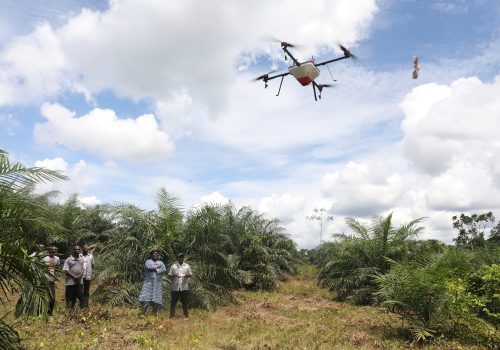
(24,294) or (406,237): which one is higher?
(406,237)

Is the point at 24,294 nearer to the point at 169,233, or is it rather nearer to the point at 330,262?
the point at 169,233

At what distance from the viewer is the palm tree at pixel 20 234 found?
4699 mm

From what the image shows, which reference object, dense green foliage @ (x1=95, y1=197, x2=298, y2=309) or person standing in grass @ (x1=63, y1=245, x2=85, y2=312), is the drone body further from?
person standing in grass @ (x1=63, y1=245, x2=85, y2=312)

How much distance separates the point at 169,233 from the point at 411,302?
665 cm

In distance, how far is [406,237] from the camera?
51.0ft

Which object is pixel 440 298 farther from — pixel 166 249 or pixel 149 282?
pixel 166 249

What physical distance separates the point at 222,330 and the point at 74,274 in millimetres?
3624

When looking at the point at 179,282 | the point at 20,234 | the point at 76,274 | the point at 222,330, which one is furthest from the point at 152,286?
the point at 20,234

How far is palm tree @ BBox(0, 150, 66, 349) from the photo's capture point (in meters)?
4.70

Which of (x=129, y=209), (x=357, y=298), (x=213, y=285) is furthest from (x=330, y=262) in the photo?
(x=129, y=209)

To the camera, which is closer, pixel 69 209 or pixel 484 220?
pixel 69 209

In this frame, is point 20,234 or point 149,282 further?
point 149,282

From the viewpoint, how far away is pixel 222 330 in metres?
9.64

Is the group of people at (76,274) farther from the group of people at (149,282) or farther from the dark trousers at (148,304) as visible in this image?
the dark trousers at (148,304)
